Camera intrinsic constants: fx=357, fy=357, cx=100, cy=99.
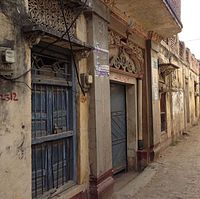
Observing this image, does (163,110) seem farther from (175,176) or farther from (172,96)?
(175,176)

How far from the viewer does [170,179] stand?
764cm

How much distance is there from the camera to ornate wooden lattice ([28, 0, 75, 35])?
13.9 ft

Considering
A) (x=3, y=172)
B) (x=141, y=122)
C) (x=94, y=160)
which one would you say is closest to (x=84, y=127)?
(x=94, y=160)

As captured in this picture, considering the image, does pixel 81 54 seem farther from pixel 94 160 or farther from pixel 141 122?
pixel 141 122

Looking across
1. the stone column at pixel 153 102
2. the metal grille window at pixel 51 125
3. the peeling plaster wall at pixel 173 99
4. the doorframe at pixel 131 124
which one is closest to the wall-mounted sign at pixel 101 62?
the metal grille window at pixel 51 125

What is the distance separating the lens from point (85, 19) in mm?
5684

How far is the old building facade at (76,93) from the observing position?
3.71 m

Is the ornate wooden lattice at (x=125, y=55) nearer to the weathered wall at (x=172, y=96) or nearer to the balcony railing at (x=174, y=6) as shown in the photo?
the weathered wall at (x=172, y=96)

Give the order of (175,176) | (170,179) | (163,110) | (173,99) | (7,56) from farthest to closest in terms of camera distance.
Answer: (173,99) < (163,110) < (175,176) < (170,179) < (7,56)

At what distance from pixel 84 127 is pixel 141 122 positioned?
12.7 ft

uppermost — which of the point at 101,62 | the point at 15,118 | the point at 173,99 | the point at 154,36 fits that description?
the point at 154,36

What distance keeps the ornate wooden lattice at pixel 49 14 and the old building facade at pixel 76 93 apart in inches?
0.5

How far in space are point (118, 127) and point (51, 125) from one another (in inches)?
145

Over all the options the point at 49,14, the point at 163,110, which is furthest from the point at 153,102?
the point at 49,14
